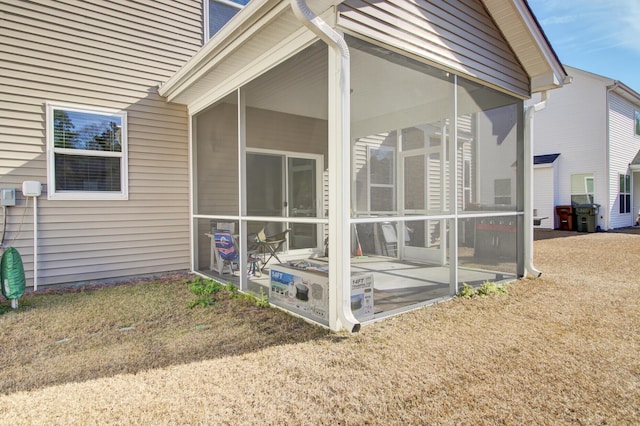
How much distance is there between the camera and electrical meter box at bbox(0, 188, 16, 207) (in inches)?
179

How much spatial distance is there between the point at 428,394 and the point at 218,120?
5.14m

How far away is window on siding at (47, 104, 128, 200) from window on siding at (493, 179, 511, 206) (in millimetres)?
5281

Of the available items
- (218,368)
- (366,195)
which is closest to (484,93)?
(366,195)

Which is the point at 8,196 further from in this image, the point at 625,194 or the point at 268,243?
the point at 625,194

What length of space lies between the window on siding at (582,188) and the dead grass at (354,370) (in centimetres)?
1140

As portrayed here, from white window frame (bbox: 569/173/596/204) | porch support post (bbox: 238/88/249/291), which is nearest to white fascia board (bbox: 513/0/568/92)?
porch support post (bbox: 238/88/249/291)

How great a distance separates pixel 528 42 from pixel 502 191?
1.95 meters

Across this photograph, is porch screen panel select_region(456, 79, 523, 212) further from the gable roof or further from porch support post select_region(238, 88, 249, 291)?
porch support post select_region(238, 88, 249, 291)

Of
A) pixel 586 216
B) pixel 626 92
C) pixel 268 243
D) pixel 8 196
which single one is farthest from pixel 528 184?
pixel 626 92

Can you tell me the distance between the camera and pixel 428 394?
220 centimetres

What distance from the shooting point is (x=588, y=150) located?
43.9ft

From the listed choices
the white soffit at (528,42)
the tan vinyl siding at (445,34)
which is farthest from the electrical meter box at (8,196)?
the white soffit at (528,42)

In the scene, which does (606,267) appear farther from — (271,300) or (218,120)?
(218,120)

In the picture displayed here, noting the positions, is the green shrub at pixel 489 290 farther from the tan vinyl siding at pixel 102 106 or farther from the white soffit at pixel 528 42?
the tan vinyl siding at pixel 102 106
